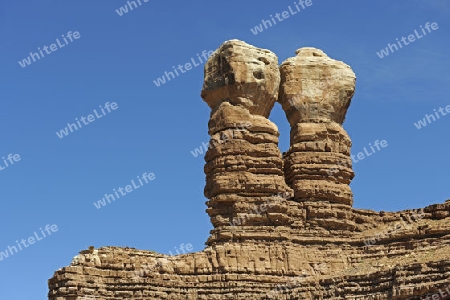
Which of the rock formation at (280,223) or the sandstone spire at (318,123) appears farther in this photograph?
the sandstone spire at (318,123)

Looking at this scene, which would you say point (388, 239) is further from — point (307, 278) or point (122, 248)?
point (122, 248)

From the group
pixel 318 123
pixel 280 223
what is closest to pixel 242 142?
pixel 280 223

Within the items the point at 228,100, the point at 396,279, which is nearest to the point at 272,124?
the point at 228,100

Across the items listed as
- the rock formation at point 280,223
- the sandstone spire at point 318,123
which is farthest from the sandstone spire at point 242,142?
the sandstone spire at point 318,123

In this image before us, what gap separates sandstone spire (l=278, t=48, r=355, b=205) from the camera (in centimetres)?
7525

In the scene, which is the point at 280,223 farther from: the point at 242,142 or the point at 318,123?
the point at 318,123

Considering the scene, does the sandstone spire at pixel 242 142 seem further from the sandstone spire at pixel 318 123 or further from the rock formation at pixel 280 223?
the sandstone spire at pixel 318 123

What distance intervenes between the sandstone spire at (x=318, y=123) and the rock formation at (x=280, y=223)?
0.05 metres

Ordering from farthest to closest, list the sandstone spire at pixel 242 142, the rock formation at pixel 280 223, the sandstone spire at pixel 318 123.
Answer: the sandstone spire at pixel 318 123 → the sandstone spire at pixel 242 142 → the rock formation at pixel 280 223

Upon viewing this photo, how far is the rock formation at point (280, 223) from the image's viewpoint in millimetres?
67375

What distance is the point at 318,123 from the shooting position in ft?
253

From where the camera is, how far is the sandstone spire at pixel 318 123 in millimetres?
75250

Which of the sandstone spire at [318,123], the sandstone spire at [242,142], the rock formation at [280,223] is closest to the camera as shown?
the rock formation at [280,223]

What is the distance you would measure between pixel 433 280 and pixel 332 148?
45.4ft
